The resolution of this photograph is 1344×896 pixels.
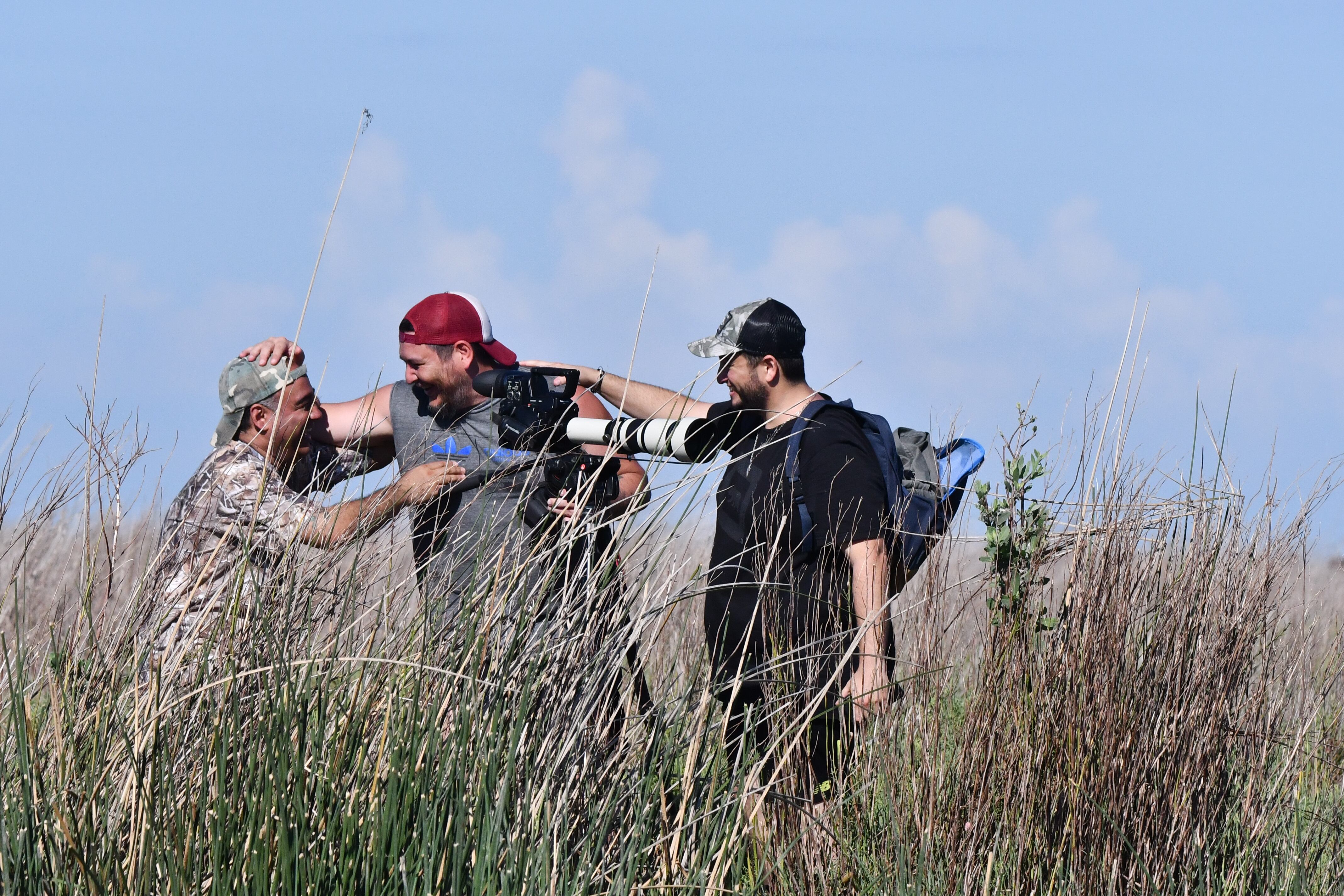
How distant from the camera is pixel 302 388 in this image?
2.94 meters

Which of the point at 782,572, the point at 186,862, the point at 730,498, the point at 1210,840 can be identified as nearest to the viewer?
the point at 186,862

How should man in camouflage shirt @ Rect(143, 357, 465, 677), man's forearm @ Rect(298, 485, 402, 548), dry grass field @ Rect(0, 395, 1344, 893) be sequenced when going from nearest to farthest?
dry grass field @ Rect(0, 395, 1344, 893) → man in camouflage shirt @ Rect(143, 357, 465, 677) → man's forearm @ Rect(298, 485, 402, 548)

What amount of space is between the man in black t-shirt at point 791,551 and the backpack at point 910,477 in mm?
22

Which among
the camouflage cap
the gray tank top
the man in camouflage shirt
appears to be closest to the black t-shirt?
the gray tank top

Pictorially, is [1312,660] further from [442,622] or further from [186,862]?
[186,862]

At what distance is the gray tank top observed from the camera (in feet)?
7.65

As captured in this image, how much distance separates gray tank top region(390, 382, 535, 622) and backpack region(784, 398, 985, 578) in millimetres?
674

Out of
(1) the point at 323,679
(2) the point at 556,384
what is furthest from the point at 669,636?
(1) the point at 323,679

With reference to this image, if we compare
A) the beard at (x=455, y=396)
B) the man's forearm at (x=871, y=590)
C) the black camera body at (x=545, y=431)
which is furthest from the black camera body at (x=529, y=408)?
the man's forearm at (x=871, y=590)

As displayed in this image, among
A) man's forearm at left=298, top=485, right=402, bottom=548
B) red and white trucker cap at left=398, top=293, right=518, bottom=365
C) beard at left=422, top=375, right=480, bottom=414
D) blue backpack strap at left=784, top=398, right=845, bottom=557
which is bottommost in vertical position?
man's forearm at left=298, top=485, right=402, bottom=548

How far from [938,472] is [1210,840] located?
103 centimetres

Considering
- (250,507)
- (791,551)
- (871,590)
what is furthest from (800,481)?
(250,507)

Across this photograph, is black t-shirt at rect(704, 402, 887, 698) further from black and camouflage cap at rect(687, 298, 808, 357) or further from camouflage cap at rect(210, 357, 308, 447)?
camouflage cap at rect(210, 357, 308, 447)

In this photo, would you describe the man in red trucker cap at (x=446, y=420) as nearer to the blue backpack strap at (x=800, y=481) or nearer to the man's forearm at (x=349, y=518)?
the man's forearm at (x=349, y=518)
